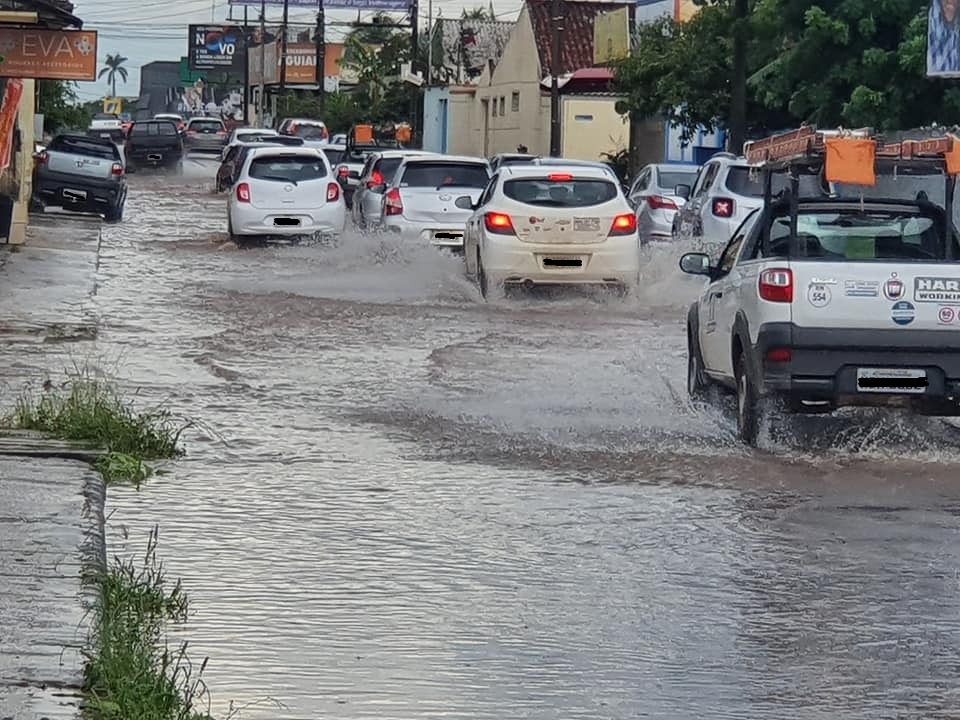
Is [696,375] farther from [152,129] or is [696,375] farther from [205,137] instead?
[205,137]

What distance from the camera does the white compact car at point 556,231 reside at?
71.8 ft

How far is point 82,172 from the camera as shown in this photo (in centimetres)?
3744

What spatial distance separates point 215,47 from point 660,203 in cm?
10266

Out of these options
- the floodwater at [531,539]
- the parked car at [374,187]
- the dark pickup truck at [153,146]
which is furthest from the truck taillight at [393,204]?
the dark pickup truck at [153,146]

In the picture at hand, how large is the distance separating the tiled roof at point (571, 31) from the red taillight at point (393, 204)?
36650 mm

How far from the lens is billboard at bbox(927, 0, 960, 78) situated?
84.4 ft

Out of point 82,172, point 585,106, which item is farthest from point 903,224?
point 585,106

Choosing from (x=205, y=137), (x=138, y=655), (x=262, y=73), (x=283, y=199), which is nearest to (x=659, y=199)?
(x=283, y=199)

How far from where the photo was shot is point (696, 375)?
14672 millimetres

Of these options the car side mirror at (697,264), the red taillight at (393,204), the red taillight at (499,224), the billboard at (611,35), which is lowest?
the car side mirror at (697,264)

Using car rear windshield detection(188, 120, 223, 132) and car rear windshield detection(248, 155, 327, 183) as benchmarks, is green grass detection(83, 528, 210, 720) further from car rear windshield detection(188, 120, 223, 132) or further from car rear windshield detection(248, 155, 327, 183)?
car rear windshield detection(188, 120, 223, 132)

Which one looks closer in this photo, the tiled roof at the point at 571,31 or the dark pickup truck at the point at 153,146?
the tiled roof at the point at 571,31

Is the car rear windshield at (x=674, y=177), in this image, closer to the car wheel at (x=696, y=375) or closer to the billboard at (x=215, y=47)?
the car wheel at (x=696, y=375)

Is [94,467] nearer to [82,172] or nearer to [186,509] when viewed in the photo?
[186,509]
